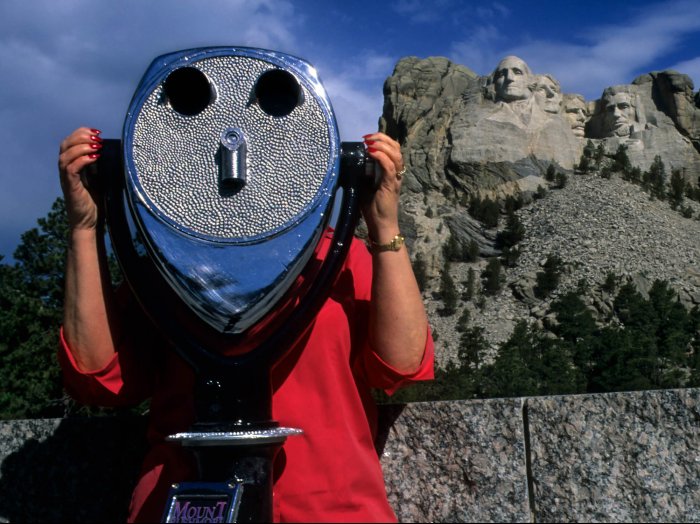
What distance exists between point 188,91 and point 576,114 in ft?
229

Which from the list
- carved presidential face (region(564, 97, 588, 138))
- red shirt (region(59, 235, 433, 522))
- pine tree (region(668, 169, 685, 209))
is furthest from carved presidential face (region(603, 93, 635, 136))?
red shirt (region(59, 235, 433, 522))

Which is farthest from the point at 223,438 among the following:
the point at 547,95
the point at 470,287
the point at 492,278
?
the point at 547,95

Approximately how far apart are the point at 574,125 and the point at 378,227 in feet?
227

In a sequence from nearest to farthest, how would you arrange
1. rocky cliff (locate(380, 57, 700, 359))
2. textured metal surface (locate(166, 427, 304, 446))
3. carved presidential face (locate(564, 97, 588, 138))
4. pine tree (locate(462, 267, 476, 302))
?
1. textured metal surface (locate(166, 427, 304, 446))
2. rocky cliff (locate(380, 57, 700, 359))
3. pine tree (locate(462, 267, 476, 302))
4. carved presidential face (locate(564, 97, 588, 138))

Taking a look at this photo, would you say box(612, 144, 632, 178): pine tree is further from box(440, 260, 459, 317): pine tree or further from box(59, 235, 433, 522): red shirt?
box(59, 235, 433, 522): red shirt

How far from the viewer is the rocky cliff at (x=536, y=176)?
50.2m

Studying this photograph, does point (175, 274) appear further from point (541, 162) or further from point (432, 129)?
point (432, 129)

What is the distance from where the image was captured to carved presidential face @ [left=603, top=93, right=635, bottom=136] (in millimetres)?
67375

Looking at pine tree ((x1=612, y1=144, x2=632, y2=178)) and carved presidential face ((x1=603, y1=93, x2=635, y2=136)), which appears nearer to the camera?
pine tree ((x1=612, y1=144, x2=632, y2=178))

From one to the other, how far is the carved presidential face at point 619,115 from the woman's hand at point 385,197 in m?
68.7

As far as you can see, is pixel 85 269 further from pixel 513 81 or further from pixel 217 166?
pixel 513 81

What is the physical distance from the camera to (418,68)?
73.8 metres

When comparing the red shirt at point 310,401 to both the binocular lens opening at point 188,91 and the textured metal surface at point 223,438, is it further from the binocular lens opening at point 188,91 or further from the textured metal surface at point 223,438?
the binocular lens opening at point 188,91

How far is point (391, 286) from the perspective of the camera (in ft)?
6.89
